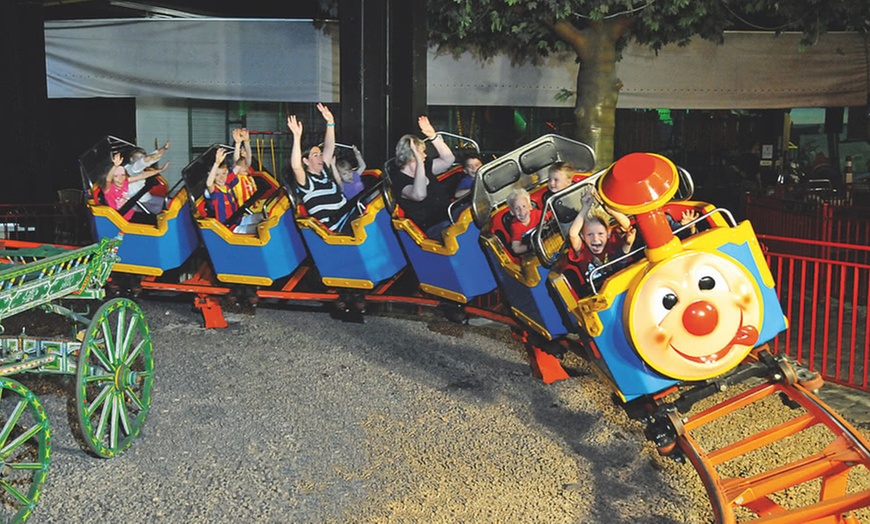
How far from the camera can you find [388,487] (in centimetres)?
460

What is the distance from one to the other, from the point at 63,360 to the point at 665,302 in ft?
9.50

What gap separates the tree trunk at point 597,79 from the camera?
378 inches

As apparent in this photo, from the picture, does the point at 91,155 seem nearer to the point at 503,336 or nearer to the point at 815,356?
the point at 503,336

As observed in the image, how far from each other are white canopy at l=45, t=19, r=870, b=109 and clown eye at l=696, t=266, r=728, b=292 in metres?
8.15

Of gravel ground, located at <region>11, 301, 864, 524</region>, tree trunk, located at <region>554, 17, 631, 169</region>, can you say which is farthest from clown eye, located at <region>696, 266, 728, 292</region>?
tree trunk, located at <region>554, 17, 631, 169</region>

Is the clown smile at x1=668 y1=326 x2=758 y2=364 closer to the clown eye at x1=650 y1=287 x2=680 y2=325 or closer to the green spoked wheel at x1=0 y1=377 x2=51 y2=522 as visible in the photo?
the clown eye at x1=650 y1=287 x2=680 y2=325

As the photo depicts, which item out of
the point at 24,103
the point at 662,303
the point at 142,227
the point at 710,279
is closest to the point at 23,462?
the point at 662,303

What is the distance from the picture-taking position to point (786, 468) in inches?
152

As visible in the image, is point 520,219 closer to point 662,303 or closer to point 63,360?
point 662,303

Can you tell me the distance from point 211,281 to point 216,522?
4408 mm

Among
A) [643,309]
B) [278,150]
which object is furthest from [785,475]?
[278,150]

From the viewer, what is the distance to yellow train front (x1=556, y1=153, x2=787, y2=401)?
3926 millimetres

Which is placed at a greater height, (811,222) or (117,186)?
(117,186)

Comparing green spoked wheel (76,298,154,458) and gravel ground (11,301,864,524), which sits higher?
green spoked wheel (76,298,154,458)
